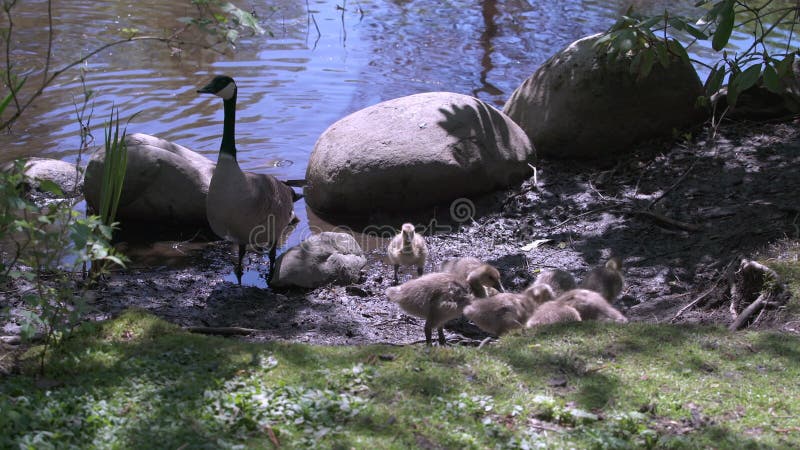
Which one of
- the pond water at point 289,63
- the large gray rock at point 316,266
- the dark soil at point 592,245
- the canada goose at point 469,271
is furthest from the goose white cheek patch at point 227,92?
the canada goose at point 469,271

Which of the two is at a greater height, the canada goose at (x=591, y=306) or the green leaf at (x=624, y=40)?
the green leaf at (x=624, y=40)

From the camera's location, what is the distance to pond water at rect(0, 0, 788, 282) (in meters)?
13.0

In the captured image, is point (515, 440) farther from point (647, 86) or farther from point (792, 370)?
point (647, 86)

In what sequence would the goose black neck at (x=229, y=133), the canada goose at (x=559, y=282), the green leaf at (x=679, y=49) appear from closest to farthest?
the green leaf at (x=679, y=49) < the canada goose at (x=559, y=282) < the goose black neck at (x=229, y=133)

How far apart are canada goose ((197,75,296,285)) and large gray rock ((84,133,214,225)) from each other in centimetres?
106

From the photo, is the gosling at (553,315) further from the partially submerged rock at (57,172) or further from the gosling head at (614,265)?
the partially submerged rock at (57,172)

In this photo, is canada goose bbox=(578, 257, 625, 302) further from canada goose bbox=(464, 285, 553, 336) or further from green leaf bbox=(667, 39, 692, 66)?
green leaf bbox=(667, 39, 692, 66)

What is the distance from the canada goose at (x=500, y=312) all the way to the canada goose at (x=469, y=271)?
0.88 feet

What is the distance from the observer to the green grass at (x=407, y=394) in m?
4.21

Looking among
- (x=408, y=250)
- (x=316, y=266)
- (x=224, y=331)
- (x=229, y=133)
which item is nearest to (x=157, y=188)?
(x=229, y=133)

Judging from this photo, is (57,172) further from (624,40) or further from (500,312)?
(624,40)

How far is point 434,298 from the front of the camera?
Answer: 6688 mm

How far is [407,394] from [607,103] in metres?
7.28

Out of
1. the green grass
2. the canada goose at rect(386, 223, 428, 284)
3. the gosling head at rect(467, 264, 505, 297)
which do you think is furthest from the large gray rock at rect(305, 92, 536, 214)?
the green grass
